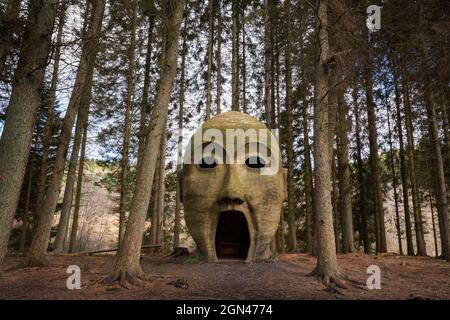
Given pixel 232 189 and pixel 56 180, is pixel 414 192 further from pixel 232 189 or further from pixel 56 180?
pixel 56 180

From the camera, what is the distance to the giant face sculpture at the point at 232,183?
10008mm

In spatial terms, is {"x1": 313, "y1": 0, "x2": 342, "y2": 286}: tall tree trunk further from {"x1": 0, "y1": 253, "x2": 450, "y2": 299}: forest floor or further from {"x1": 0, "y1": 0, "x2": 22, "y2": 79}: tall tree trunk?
{"x1": 0, "y1": 0, "x2": 22, "y2": 79}: tall tree trunk

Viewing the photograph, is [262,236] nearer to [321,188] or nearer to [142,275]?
[321,188]

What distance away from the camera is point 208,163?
10.4 m

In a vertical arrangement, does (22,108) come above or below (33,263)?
above

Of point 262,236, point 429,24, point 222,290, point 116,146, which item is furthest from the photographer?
point 116,146

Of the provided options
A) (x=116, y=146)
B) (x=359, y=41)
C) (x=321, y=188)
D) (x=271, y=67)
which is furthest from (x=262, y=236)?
(x=271, y=67)

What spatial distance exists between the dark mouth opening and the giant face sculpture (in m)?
1.58

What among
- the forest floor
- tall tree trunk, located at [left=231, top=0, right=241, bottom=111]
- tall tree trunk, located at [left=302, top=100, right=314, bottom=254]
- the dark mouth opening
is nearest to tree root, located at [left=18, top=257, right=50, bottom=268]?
the forest floor

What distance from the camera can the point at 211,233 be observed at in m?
10.2

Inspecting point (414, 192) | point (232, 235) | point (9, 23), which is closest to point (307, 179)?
point (414, 192)

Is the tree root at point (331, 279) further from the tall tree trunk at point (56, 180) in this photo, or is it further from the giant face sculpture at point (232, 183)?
the tall tree trunk at point (56, 180)

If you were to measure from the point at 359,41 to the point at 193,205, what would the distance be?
6743 mm

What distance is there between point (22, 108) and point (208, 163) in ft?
19.0
